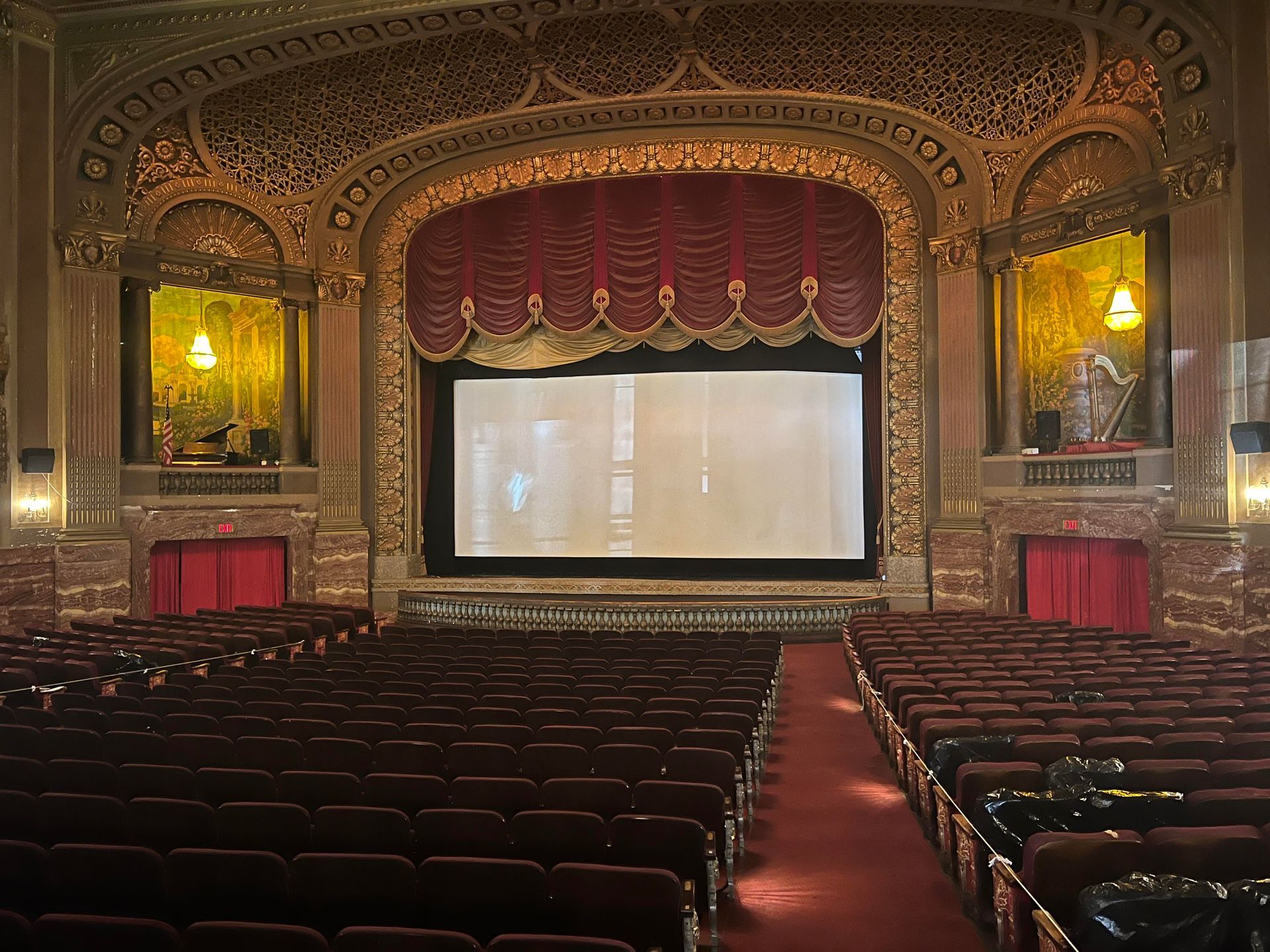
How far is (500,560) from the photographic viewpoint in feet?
55.2

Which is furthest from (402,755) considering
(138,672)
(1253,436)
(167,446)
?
(167,446)

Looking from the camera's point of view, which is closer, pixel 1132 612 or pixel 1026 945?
pixel 1026 945

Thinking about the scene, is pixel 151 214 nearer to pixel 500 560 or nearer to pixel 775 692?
pixel 500 560

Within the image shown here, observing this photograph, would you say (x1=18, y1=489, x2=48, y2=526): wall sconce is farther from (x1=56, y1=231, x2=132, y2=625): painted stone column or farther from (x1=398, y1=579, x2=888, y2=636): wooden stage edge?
(x1=398, y1=579, x2=888, y2=636): wooden stage edge

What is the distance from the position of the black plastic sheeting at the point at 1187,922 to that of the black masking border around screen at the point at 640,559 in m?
12.7

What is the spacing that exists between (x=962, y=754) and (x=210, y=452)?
1250cm

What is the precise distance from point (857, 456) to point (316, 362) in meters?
8.71

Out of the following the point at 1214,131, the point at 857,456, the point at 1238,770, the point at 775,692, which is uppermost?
the point at 1214,131

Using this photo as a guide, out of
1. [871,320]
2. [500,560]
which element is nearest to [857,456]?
[871,320]

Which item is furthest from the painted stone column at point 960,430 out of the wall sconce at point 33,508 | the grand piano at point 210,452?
the wall sconce at point 33,508

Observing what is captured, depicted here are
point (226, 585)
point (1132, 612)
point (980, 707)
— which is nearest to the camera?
point (980, 707)

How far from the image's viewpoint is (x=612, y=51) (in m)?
13.7

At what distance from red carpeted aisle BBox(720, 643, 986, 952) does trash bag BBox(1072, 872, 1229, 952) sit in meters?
1.26

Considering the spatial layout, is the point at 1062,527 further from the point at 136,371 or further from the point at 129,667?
the point at 136,371
